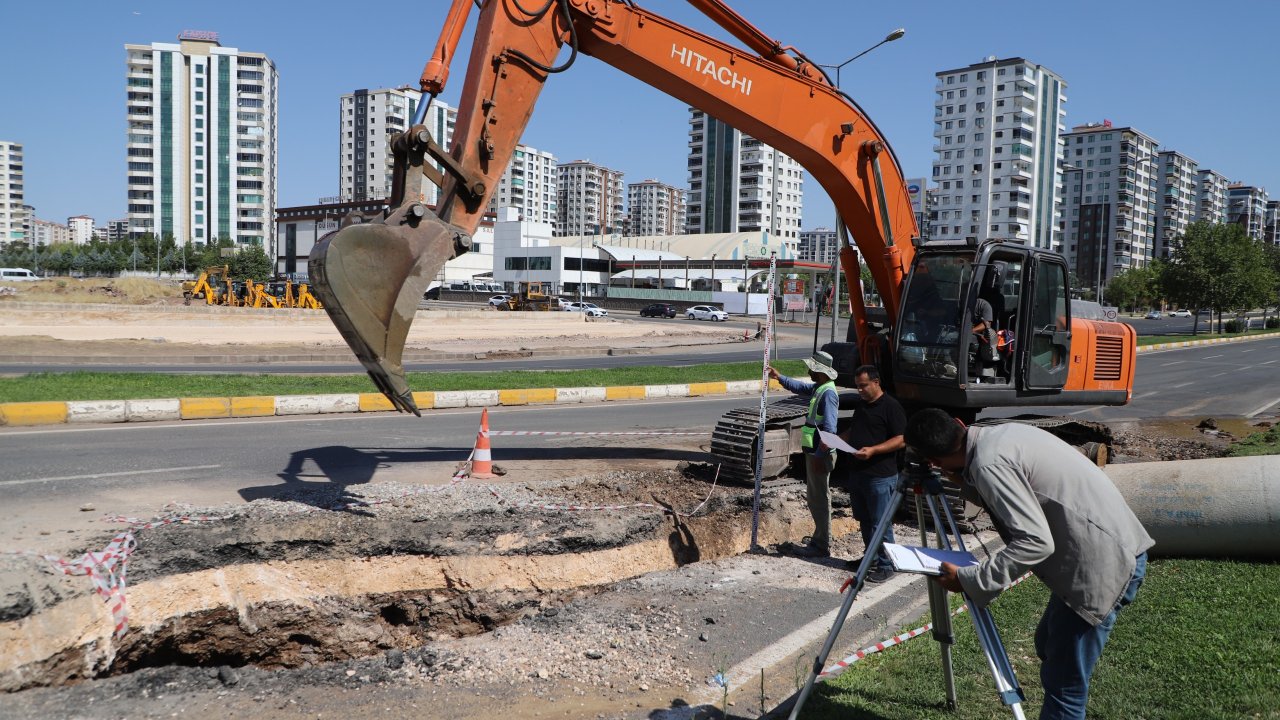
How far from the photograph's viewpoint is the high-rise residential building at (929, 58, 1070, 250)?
4296 inches

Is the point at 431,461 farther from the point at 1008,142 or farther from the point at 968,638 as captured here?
the point at 1008,142

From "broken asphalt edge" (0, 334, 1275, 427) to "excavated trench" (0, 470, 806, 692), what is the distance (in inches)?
267

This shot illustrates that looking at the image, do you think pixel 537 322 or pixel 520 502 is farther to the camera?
pixel 537 322

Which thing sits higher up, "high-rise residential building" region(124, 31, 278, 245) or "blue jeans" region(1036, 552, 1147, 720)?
"high-rise residential building" region(124, 31, 278, 245)

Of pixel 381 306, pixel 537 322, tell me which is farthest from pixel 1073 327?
pixel 537 322

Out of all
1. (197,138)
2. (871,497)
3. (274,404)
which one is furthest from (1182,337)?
(197,138)

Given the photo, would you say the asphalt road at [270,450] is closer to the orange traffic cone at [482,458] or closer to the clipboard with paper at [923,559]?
the orange traffic cone at [482,458]

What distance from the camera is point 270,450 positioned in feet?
35.4

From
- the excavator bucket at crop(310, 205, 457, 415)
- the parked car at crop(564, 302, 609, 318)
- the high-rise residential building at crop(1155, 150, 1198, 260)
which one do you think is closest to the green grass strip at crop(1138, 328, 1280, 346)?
the parked car at crop(564, 302, 609, 318)

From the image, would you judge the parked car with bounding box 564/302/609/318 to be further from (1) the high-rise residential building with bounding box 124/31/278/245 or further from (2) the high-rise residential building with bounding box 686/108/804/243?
(1) the high-rise residential building with bounding box 124/31/278/245

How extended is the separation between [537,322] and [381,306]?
41.8 metres

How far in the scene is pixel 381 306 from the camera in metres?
6.09

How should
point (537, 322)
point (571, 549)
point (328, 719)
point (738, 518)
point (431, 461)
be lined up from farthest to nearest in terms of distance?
point (537, 322) → point (431, 461) → point (738, 518) → point (571, 549) → point (328, 719)

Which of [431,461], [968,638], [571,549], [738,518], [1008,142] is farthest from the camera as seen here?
[1008,142]
